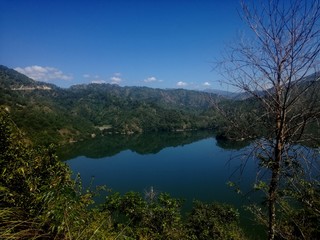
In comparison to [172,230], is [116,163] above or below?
below

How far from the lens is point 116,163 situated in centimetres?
6938

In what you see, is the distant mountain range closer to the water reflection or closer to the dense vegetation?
the water reflection

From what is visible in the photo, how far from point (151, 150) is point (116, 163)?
64.7 feet

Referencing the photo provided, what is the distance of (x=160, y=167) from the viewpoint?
211 feet

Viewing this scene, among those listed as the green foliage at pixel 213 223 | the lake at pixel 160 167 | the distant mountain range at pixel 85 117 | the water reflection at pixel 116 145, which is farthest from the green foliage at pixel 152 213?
the water reflection at pixel 116 145

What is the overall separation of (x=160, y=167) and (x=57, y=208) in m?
62.7

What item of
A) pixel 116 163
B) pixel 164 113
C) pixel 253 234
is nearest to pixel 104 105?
pixel 164 113

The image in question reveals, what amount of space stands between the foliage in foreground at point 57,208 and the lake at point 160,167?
26.8ft

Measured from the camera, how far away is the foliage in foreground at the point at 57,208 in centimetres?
202

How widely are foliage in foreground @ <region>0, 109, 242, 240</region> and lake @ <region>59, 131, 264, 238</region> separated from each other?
816cm

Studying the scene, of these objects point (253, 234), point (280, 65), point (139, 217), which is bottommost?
point (253, 234)

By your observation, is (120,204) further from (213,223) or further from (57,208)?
(57,208)

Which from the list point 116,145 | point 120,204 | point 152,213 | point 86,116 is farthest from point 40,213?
point 86,116

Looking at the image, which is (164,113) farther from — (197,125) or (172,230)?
(172,230)
